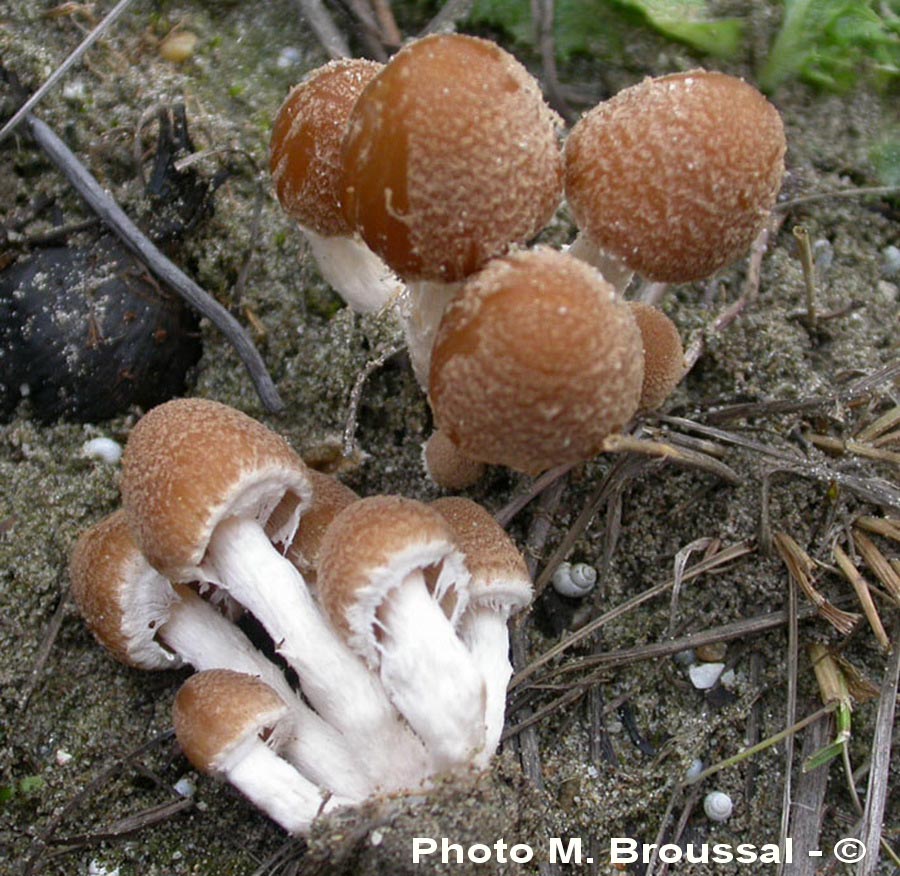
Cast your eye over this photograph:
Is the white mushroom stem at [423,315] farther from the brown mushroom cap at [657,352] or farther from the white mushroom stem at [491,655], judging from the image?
the white mushroom stem at [491,655]

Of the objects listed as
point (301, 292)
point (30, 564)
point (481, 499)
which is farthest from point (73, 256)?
point (481, 499)

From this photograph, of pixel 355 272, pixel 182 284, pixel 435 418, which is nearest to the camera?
pixel 435 418

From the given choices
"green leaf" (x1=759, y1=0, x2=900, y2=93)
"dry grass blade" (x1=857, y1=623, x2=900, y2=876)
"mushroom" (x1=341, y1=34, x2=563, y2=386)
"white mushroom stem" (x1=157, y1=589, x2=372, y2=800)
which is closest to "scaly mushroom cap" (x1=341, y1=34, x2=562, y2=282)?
"mushroom" (x1=341, y1=34, x2=563, y2=386)

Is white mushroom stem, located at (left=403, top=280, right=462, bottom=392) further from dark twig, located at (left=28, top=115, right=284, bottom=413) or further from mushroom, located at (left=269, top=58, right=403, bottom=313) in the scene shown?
dark twig, located at (left=28, top=115, right=284, bottom=413)

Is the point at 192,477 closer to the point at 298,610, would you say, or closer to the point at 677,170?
the point at 298,610

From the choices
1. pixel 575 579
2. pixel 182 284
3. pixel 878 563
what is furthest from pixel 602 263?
pixel 182 284

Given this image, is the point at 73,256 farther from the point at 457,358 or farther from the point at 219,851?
the point at 219,851

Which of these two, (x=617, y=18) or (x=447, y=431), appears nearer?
(x=447, y=431)
